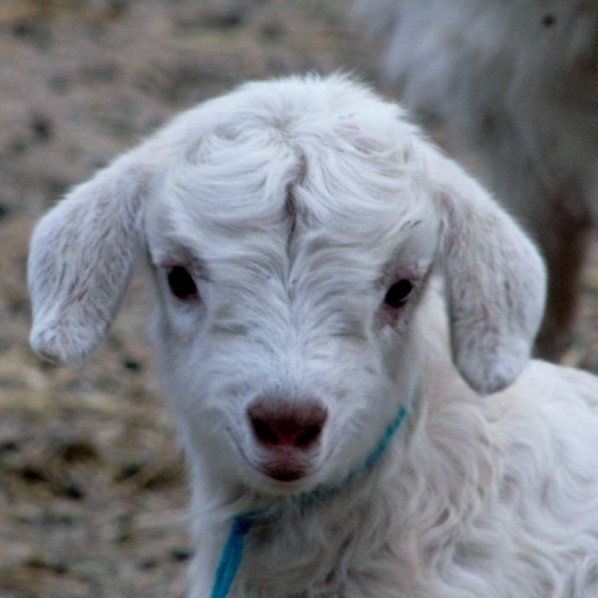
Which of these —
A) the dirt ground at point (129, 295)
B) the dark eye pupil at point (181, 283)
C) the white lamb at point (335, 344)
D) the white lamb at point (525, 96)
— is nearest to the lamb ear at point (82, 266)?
the white lamb at point (335, 344)

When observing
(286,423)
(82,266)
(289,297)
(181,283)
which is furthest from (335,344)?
(82,266)

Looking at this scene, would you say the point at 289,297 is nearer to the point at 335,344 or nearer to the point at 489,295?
the point at 335,344

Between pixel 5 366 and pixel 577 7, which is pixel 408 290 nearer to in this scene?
pixel 577 7

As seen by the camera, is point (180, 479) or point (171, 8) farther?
point (171, 8)

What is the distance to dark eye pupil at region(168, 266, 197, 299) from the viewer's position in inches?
151

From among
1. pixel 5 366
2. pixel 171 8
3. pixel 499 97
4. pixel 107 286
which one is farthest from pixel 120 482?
pixel 171 8

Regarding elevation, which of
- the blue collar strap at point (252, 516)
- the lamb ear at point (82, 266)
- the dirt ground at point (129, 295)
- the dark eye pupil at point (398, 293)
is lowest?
the dirt ground at point (129, 295)

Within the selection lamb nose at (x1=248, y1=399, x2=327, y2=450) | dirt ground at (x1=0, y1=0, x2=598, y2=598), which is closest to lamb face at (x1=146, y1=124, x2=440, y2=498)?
lamb nose at (x1=248, y1=399, x2=327, y2=450)

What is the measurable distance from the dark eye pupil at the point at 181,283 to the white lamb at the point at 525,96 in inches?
82.2

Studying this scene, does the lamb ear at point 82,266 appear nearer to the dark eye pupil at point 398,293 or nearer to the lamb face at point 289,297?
the lamb face at point 289,297

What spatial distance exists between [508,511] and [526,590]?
18 cm

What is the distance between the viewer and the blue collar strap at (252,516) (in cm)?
404

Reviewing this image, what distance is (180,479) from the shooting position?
6.05m

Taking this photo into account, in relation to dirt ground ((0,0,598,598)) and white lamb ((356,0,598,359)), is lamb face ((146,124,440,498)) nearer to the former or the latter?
dirt ground ((0,0,598,598))
